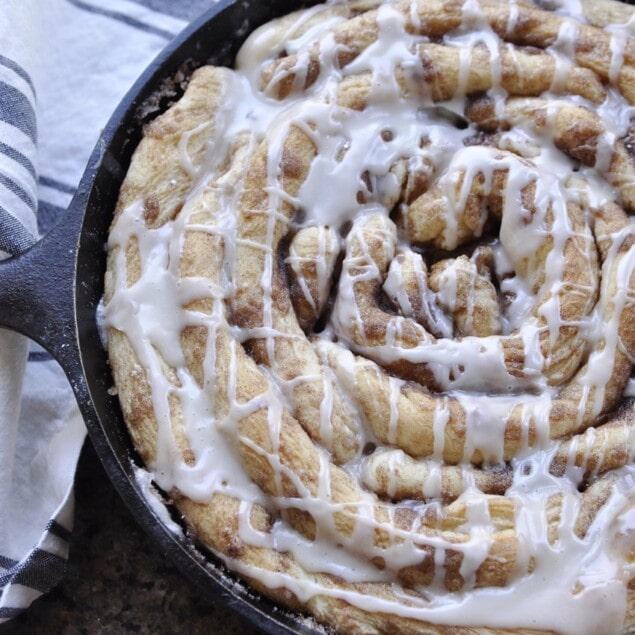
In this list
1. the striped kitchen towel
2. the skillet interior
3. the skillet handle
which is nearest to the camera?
the skillet interior

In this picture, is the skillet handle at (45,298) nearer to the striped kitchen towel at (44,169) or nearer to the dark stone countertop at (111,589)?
the striped kitchen towel at (44,169)

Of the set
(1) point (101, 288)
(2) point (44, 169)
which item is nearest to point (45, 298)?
(1) point (101, 288)

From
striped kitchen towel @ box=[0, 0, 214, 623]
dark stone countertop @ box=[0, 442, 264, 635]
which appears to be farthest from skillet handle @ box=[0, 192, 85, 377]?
dark stone countertop @ box=[0, 442, 264, 635]

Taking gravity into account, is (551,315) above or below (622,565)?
above

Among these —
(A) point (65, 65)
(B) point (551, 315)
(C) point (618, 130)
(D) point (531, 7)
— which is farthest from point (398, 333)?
(A) point (65, 65)

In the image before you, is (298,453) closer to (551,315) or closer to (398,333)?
(398,333)

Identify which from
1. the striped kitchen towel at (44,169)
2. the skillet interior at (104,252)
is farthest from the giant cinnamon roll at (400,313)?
the striped kitchen towel at (44,169)

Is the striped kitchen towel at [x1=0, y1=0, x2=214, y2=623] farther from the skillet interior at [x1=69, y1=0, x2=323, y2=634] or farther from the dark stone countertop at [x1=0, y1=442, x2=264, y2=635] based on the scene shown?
the skillet interior at [x1=69, y1=0, x2=323, y2=634]
